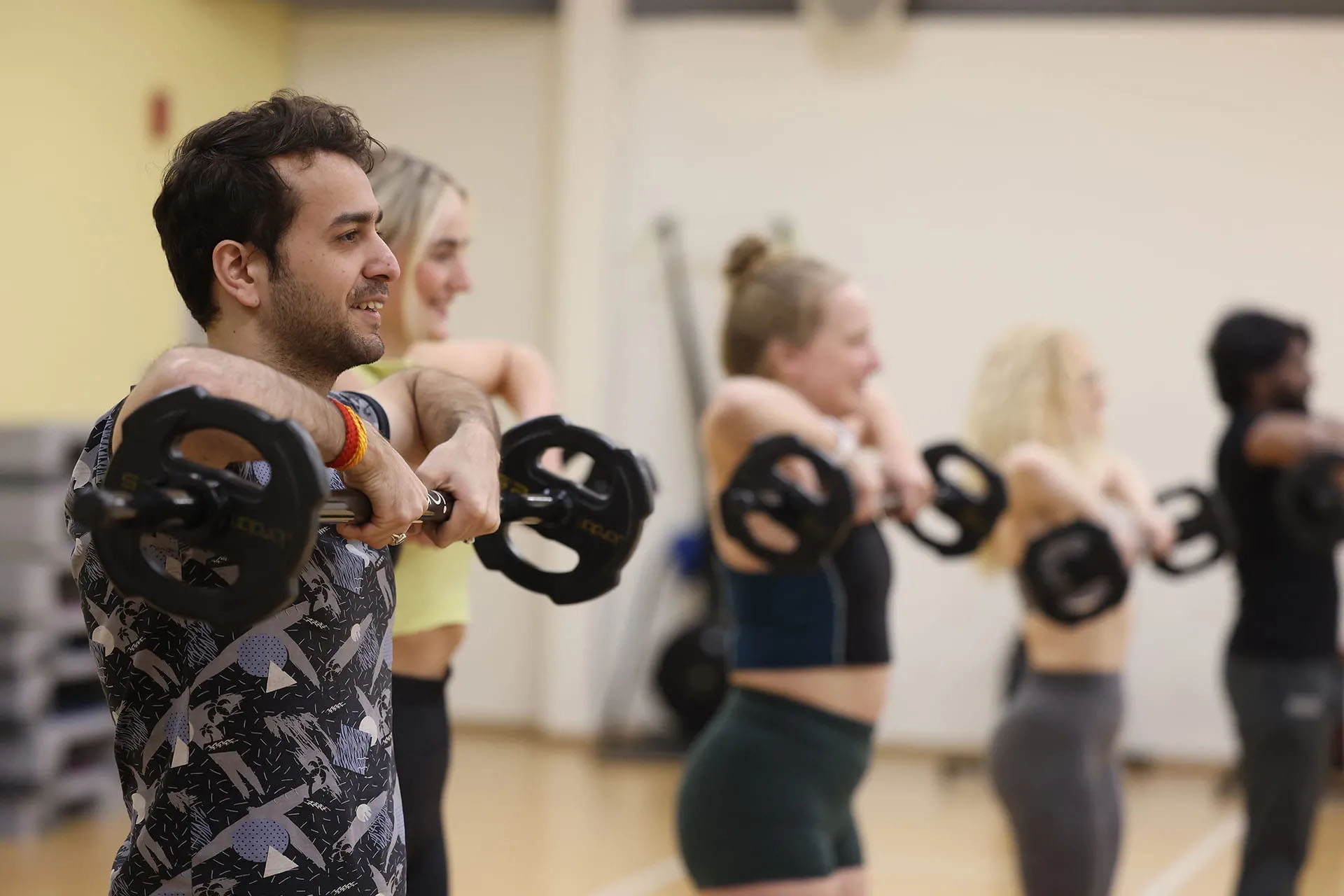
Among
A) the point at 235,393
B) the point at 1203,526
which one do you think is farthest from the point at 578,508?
the point at 1203,526

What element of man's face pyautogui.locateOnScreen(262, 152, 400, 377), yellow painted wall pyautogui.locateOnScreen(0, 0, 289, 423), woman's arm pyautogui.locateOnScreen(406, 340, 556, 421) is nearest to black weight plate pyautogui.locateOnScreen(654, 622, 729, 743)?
yellow painted wall pyautogui.locateOnScreen(0, 0, 289, 423)

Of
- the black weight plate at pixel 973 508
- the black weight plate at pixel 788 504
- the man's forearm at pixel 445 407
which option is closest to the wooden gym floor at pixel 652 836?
the black weight plate at pixel 973 508

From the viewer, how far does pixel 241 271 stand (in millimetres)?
1514

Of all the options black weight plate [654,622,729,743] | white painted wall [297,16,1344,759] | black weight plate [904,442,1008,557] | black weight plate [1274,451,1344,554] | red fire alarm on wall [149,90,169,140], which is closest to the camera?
black weight plate [904,442,1008,557]

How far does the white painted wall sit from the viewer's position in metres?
7.19

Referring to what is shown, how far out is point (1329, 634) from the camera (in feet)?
12.3

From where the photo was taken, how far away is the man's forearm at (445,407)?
6.07 ft

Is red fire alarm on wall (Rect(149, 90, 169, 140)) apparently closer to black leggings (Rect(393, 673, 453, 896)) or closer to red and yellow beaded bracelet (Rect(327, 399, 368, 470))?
black leggings (Rect(393, 673, 453, 896))

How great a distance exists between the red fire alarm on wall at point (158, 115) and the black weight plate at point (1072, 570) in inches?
184

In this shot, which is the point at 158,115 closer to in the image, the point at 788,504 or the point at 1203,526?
the point at 1203,526

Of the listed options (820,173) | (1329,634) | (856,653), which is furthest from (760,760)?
(820,173)

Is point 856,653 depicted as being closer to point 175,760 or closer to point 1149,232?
point 175,760

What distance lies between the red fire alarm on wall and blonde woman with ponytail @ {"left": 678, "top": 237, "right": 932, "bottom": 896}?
4.33 m

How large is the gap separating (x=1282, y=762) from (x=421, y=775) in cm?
226
